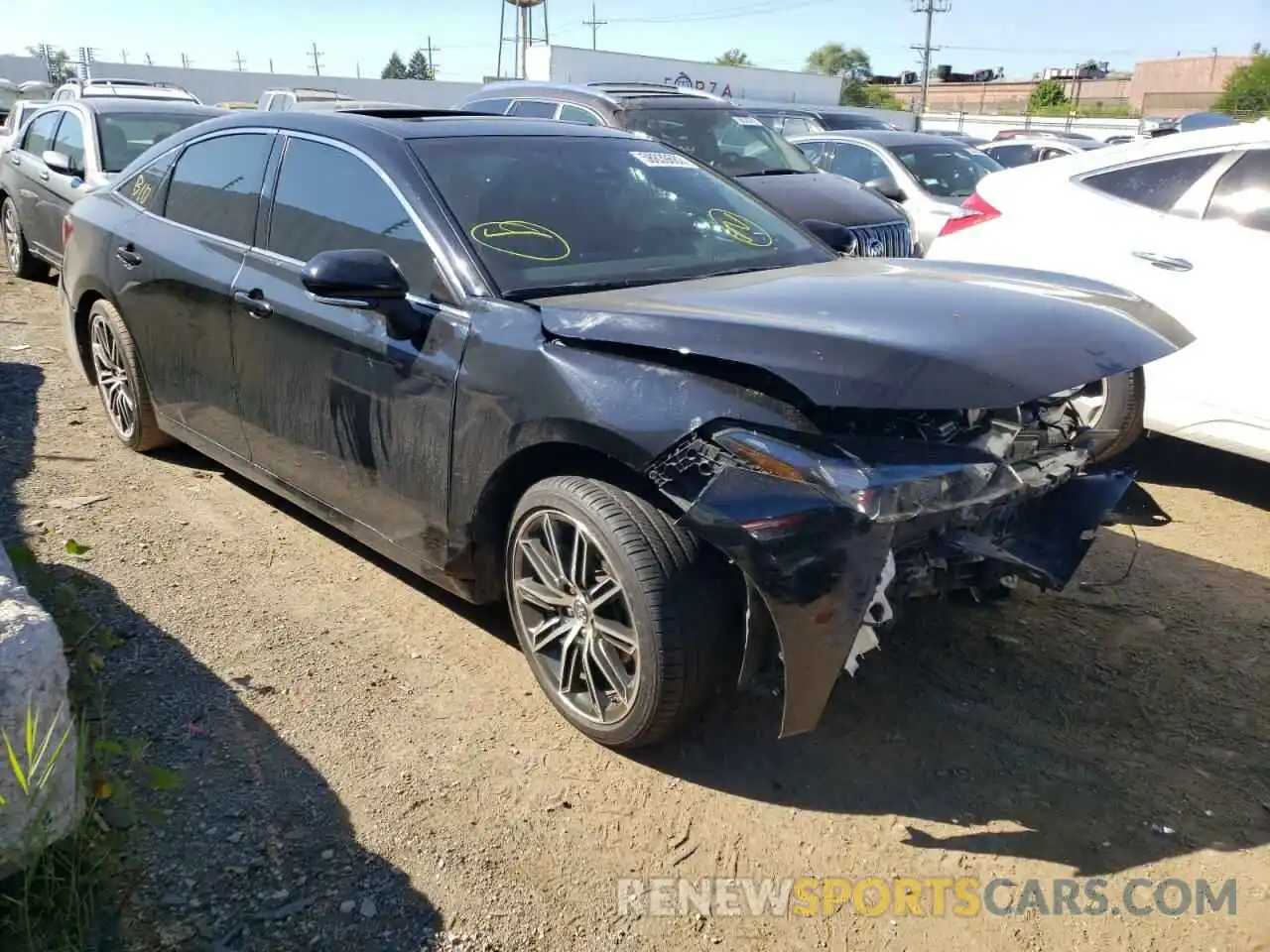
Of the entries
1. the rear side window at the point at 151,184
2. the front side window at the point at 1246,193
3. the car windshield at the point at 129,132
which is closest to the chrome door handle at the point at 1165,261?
the front side window at the point at 1246,193

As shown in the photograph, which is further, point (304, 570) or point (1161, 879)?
point (304, 570)

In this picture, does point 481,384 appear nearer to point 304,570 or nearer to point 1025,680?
point 304,570

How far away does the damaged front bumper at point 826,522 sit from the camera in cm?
243

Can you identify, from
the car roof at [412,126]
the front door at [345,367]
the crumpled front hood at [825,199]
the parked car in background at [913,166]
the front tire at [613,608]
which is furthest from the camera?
the parked car in background at [913,166]

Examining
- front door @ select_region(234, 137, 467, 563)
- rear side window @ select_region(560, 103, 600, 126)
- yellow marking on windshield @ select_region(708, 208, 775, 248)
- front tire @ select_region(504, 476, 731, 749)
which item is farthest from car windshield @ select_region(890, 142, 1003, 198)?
front tire @ select_region(504, 476, 731, 749)

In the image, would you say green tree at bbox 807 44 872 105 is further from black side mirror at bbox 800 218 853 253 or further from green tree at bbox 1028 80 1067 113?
black side mirror at bbox 800 218 853 253

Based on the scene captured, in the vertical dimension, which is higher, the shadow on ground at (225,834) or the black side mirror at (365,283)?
the black side mirror at (365,283)

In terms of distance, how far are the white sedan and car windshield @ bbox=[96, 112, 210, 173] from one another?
21.7 ft

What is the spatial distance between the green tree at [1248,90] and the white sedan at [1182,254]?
1789 inches

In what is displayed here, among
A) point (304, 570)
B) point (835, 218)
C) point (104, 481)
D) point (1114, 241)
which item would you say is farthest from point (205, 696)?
point (835, 218)

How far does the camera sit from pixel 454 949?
2.34m

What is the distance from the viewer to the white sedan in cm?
463

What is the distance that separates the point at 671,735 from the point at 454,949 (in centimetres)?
86

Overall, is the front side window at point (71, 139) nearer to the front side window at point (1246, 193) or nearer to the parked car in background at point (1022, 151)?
the front side window at point (1246, 193)
